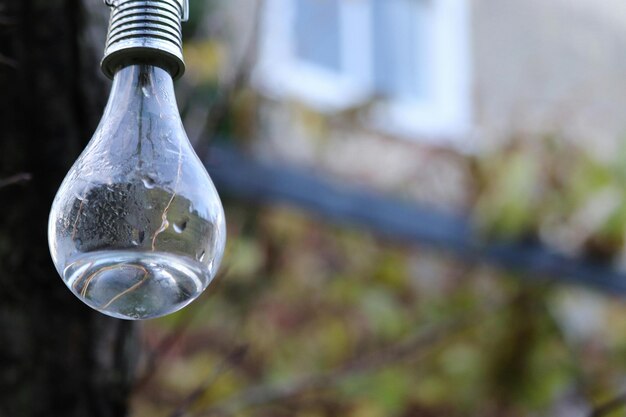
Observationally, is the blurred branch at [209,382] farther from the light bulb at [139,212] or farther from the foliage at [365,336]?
the foliage at [365,336]

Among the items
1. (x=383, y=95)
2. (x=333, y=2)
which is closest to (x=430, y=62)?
(x=333, y=2)

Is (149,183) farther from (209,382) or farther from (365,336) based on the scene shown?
(365,336)

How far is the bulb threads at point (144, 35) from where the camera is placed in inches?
28.6

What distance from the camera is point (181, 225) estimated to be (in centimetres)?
72

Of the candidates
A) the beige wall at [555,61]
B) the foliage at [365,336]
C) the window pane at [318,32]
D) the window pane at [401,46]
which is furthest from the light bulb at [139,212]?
the beige wall at [555,61]

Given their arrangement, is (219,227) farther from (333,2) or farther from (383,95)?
(333,2)

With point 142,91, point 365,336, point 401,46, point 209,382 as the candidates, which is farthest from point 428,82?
point 142,91

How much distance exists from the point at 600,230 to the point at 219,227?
3260 millimetres

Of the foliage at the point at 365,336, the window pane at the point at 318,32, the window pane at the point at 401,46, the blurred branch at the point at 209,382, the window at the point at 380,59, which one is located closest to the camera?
the blurred branch at the point at 209,382

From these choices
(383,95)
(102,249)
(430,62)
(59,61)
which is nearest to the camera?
(102,249)

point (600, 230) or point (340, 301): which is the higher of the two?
point (600, 230)

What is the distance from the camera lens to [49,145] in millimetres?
1279

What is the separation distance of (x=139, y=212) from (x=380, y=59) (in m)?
4.52

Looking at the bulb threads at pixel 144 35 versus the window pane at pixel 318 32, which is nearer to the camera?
the bulb threads at pixel 144 35
